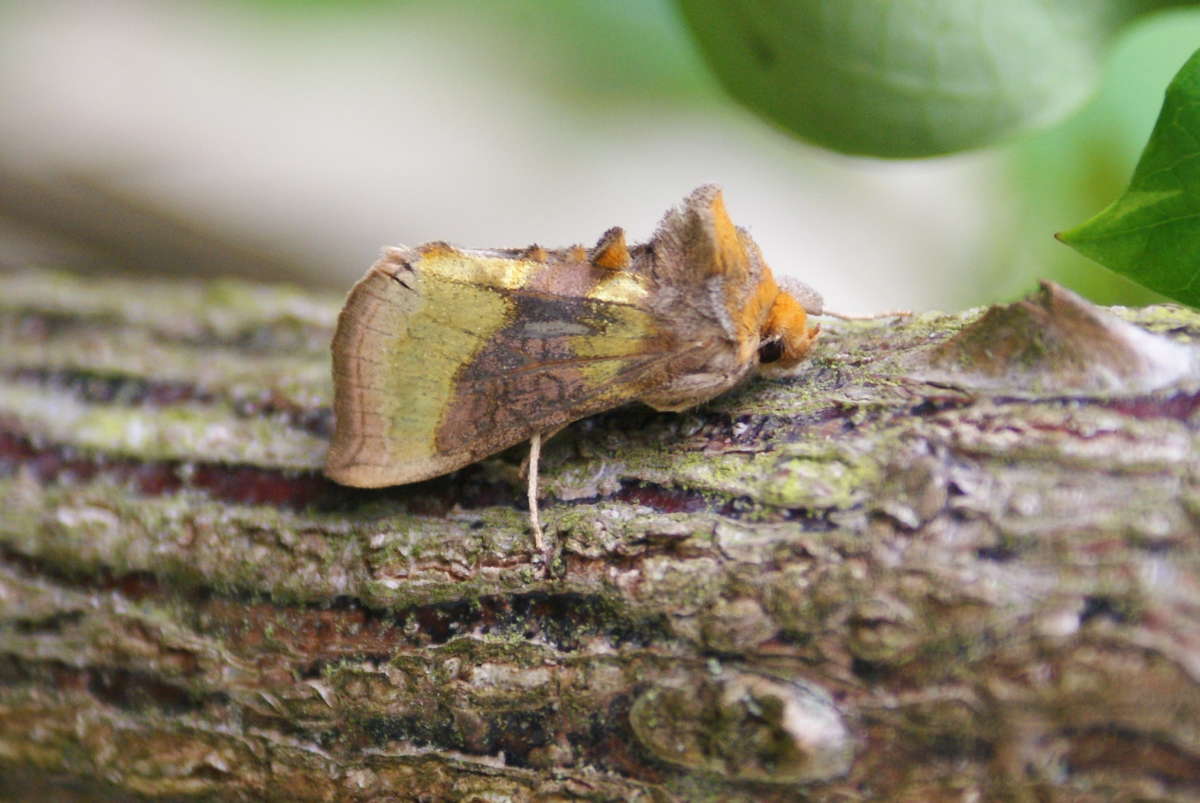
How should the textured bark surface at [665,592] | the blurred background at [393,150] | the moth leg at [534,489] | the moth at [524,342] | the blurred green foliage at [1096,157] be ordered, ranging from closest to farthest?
the textured bark surface at [665,592], the moth leg at [534,489], the moth at [524,342], the blurred green foliage at [1096,157], the blurred background at [393,150]

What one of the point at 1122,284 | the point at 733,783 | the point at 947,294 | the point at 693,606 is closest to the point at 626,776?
the point at 733,783

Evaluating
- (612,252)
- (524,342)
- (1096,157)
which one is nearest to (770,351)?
(612,252)

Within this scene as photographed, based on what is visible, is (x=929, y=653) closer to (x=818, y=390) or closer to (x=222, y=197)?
(x=818, y=390)

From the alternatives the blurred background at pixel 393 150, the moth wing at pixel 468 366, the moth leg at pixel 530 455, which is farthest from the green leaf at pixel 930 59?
the blurred background at pixel 393 150

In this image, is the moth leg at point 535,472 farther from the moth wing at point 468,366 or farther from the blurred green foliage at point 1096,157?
the blurred green foliage at point 1096,157

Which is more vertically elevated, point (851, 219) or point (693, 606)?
point (851, 219)

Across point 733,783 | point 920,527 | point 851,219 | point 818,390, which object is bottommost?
point 733,783

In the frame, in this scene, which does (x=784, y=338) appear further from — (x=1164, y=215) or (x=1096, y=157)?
(x=1096, y=157)
